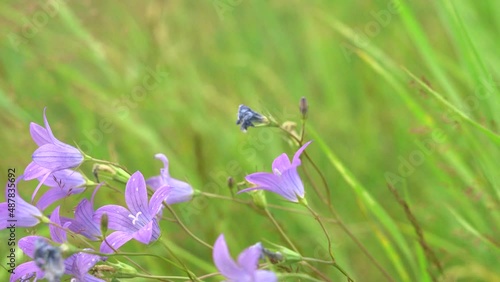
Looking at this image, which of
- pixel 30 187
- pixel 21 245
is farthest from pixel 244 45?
pixel 21 245

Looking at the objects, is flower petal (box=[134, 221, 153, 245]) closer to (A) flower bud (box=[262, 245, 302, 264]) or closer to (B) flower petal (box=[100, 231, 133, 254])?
(B) flower petal (box=[100, 231, 133, 254])

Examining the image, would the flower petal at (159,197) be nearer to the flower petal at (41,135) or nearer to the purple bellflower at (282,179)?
the purple bellflower at (282,179)

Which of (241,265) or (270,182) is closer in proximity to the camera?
(241,265)

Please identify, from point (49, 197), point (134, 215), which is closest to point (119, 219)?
point (134, 215)

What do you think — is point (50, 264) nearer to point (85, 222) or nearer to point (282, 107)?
point (85, 222)

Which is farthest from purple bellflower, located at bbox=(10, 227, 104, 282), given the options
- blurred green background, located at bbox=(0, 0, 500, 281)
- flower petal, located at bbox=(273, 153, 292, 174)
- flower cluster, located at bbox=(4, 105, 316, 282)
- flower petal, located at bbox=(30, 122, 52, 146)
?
blurred green background, located at bbox=(0, 0, 500, 281)

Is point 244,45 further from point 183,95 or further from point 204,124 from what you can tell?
point 204,124
